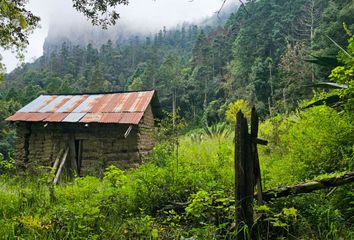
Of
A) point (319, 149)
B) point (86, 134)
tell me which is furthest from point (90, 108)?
point (319, 149)

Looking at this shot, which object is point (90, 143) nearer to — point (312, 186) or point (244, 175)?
point (244, 175)

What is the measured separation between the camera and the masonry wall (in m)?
11.7

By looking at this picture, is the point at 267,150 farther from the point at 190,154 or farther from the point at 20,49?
the point at 20,49

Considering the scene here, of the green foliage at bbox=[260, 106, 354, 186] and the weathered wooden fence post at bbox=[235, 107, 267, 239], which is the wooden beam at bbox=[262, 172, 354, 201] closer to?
the weathered wooden fence post at bbox=[235, 107, 267, 239]

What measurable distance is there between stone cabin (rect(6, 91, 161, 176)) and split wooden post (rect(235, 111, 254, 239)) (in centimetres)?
822

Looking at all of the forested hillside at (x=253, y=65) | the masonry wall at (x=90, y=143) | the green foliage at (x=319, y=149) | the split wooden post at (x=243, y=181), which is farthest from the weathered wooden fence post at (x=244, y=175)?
the forested hillside at (x=253, y=65)

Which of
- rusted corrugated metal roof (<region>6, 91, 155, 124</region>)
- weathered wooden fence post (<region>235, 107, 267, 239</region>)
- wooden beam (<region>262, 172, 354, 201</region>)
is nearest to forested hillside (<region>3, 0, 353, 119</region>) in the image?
rusted corrugated metal roof (<region>6, 91, 155, 124</region>)

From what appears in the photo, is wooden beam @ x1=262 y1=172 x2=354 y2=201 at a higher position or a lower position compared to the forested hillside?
lower

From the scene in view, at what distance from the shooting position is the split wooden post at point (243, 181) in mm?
3123

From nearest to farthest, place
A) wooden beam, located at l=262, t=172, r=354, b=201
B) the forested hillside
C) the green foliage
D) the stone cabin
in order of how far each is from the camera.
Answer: wooden beam, located at l=262, t=172, r=354, b=201 < the green foliage < the stone cabin < the forested hillside

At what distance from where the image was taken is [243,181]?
10.3 feet

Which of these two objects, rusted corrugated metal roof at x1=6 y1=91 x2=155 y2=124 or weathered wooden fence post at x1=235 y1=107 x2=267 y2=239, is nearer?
weathered wooden fence post at x1=235 y1=107 x2=267 y2=239

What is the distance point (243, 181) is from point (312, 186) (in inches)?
31.5

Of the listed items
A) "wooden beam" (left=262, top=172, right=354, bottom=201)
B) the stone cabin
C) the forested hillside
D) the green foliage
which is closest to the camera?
"wooden beam" (left=262, top=172, right=354, bottom=201)
